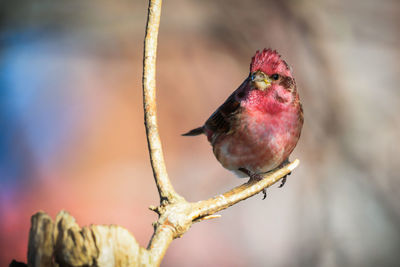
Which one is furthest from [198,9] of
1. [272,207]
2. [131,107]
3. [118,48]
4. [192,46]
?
[272,207]

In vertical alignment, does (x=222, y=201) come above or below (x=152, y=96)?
below

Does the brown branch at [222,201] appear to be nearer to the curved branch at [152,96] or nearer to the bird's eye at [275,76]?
the curved branch at [152,96]

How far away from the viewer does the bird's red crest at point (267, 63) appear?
24.5 inches

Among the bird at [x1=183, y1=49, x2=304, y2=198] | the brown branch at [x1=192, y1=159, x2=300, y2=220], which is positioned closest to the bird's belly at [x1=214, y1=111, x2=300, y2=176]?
the bird at [x1=183, y1=49, x2=304, y2=198]

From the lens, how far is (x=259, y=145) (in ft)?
2.14

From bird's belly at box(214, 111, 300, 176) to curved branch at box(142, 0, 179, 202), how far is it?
0.57 ft

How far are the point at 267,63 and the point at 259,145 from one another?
4.4 inches

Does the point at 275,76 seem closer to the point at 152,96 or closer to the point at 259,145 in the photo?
the point at 259,145

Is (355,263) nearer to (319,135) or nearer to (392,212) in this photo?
(392,212)

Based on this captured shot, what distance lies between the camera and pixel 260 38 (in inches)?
59.0

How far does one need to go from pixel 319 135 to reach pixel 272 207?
267mm

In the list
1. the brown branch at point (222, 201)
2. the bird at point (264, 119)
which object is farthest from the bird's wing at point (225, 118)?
the brown branch at point (222, 201)

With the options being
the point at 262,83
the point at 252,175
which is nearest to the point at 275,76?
the point at 262,83

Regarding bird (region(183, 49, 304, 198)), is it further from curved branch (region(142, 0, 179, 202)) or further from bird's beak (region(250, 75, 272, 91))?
curved branch (region(142, 0, 179, 202))
